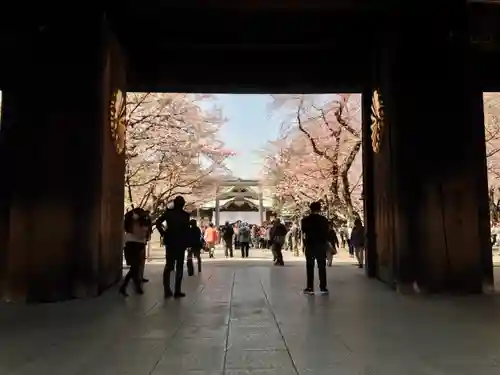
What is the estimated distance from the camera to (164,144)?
72.4 feet

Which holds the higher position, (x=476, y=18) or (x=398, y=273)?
(x=476, y=18)

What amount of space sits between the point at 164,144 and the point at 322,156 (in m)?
7.05

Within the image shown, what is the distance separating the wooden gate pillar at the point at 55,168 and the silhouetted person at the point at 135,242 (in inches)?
18.5

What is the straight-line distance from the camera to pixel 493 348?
4.95 metres

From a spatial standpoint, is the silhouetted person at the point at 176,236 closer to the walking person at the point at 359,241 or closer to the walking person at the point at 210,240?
the walking person at the point at 359,241

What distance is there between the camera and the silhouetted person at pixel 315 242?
9328 millimetres

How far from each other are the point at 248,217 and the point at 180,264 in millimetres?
→ 36623

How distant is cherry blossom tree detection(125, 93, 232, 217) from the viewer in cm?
2003

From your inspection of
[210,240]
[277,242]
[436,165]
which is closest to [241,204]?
[210,240]

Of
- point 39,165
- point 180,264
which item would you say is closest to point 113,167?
point 39,165

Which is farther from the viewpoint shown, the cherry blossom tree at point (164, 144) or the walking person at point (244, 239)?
the walking person at point (244, 239)

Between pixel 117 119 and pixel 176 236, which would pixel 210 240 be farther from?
pixel 176 236

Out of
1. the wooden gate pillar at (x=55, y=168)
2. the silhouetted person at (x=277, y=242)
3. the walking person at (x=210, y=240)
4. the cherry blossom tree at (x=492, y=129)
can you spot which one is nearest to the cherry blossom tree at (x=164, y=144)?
the walking person at (x=210, y=240)

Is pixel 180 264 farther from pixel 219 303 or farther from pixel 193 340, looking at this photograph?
pixel 193 340
